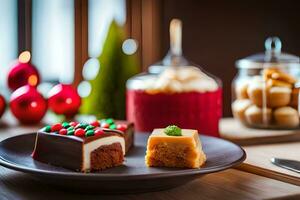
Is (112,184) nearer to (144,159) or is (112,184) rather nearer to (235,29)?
(144,159)

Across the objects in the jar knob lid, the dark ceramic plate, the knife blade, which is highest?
the jar knob lid

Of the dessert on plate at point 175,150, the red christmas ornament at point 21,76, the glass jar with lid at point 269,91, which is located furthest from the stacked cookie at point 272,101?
the red christmas ornament at point 21,76

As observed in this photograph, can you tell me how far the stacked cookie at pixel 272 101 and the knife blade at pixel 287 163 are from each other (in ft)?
Answer: 1.37

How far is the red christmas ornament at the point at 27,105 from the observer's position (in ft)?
5.67

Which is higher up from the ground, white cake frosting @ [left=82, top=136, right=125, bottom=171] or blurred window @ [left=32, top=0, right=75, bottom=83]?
blurred window @ [left=32, top=0, right=75, bottom=83]

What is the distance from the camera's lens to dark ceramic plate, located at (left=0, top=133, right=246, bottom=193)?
31.5 inches

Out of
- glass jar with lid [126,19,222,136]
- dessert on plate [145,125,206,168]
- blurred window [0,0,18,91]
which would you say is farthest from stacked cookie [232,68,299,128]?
blurred window [0,0,18,91]

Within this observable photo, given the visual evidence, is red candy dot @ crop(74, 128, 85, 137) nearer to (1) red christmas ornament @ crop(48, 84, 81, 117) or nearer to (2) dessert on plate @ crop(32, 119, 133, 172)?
(2) dessert on plate @ crop(32, 119, 133, 172)

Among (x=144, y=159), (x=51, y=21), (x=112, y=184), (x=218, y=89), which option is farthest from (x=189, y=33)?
(x=112, y=184)

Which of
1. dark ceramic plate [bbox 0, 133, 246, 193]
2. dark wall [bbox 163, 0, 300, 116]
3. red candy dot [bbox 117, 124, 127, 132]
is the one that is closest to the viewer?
dark ceramic plate [bbox 0, 133, 246, 193]

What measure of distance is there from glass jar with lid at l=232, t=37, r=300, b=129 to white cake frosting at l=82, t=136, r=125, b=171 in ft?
1.85

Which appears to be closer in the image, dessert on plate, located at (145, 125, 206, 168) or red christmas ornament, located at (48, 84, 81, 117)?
dessert on plate, located at (145, 125, 206, 168)

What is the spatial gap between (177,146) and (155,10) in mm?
2411

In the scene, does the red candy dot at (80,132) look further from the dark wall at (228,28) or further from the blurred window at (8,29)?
the dark wall at (228,28)
